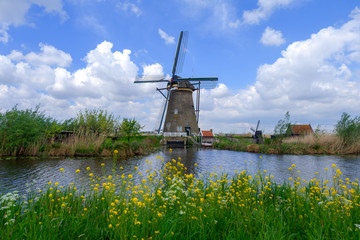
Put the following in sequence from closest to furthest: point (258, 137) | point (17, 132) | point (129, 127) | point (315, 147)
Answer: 1. point (17, 132)
2. point (315, 147)
3. point (129, 127)
4. point (258, 137)

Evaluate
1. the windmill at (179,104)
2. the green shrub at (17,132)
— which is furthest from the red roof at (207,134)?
the green shrub at (17,132)

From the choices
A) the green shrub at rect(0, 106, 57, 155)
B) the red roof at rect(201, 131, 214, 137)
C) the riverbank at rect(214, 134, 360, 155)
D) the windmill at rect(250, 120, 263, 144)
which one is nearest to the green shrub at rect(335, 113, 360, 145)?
the riverbank at rect(214, 134, 360, 155)

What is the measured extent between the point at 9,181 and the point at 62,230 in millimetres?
8386

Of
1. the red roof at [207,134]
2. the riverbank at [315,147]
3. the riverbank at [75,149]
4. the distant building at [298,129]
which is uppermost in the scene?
the distant building at [298,129]

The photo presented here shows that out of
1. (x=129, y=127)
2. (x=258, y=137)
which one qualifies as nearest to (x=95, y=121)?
(x=129, y=127)

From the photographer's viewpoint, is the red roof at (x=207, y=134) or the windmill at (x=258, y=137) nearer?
the windmill at (x=258, y=137)

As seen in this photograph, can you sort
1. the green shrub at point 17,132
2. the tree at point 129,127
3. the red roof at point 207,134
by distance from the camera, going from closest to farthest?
the green shrub at point 17,132 → the tree at point 129,127 → the red roof at point 207,134

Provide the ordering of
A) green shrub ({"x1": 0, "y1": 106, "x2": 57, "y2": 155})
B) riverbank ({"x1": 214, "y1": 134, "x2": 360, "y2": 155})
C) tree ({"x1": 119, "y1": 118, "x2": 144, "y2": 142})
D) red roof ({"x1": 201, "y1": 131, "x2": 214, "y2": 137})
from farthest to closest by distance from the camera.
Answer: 1. red roof ({"x1": 201, "y1": 131, "x2": 214, "y2": 137})
2. tree ({"x1": 119, "y1": 118, "x2": 144, "y2": 142})
3. riverbank ({"x1": 214, "y1": 134, "x2": 360, "y2": 155})
4. green shrub ({"x1": 0, "y1": 106, "x2": 57, "y2": 155})

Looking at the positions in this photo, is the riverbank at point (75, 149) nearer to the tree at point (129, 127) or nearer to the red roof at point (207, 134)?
the tree at point (129, 127)

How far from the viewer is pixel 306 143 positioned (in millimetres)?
25250

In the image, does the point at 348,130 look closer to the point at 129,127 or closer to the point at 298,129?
the point at 298,129

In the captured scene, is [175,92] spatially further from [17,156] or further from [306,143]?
[17,156]

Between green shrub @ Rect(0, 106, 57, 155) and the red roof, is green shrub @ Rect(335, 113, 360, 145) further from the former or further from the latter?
green shrub @ Rect(0, 106, 57, 155)

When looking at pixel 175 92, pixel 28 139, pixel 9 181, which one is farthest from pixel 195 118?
pixel 9 181
